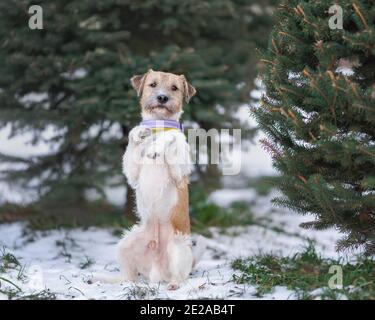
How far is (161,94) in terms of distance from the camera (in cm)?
A: 482

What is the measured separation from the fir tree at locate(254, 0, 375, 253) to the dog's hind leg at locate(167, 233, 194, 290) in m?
0.91

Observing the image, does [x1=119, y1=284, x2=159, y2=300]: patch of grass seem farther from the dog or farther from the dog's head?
the dog's head

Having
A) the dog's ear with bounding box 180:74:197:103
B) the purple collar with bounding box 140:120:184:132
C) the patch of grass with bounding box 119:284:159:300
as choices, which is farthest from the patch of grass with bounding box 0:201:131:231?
the patch of grass with bounding box 119:284:159:300

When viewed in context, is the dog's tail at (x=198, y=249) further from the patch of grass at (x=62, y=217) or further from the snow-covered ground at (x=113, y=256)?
the patch of grass at (x=62, y=217)

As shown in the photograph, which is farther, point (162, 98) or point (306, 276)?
point (162, 98)

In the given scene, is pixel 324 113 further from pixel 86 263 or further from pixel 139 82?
pixel 86 263

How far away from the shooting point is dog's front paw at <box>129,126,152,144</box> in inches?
186

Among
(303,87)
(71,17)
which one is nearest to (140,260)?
(303,87)

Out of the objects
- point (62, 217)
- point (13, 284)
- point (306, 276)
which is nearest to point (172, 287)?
point (306, 276)

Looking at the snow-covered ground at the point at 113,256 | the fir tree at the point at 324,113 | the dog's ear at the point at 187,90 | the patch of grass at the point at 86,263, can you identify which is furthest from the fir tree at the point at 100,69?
the fir tree at the point at 324,113

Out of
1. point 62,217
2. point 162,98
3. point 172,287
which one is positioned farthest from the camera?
point 62,217

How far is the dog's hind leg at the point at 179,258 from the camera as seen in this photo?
15.3ft

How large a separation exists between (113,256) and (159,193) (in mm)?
1913

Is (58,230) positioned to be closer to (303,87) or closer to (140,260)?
(140,260)
